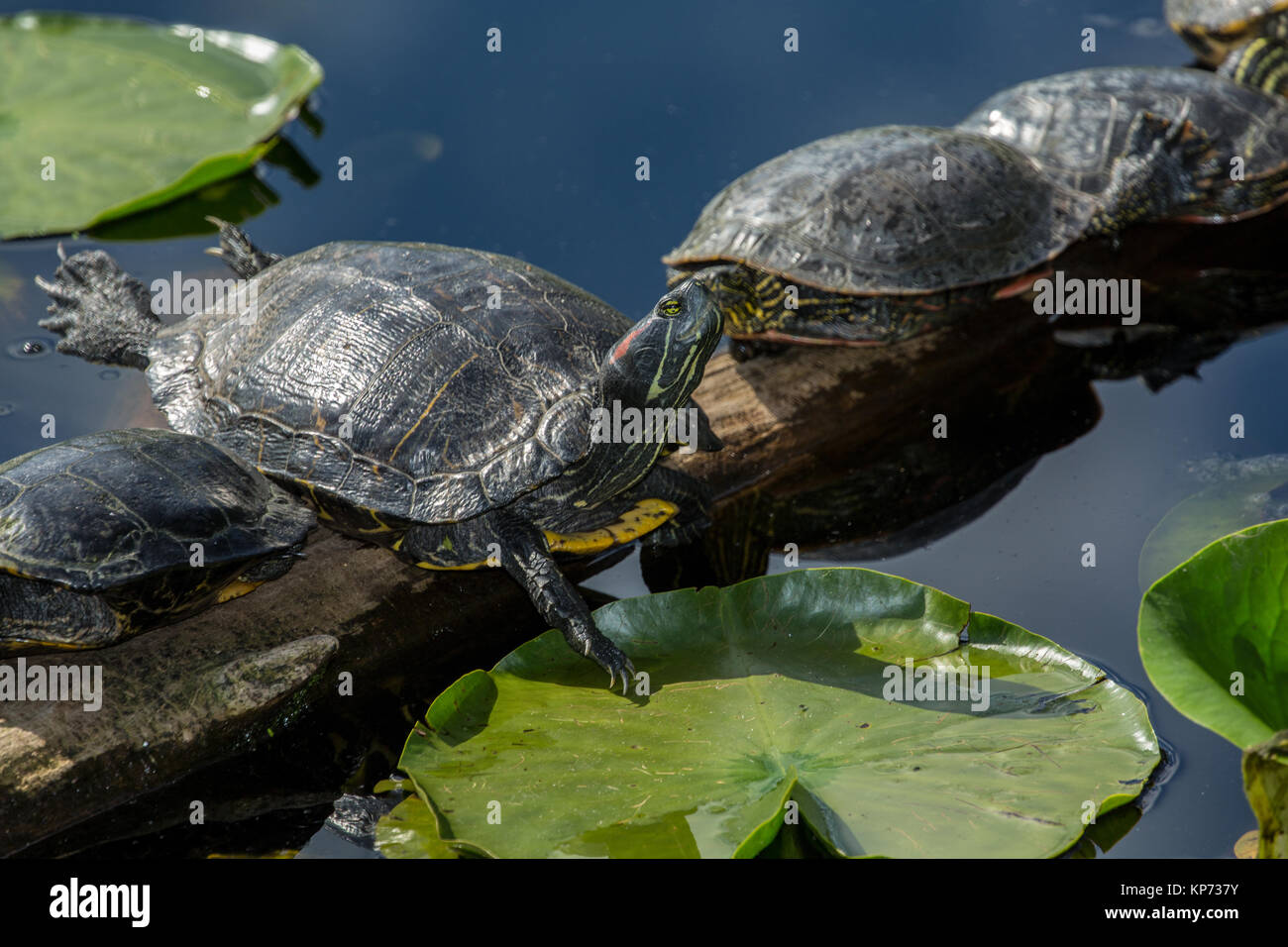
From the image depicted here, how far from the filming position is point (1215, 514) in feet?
9.80

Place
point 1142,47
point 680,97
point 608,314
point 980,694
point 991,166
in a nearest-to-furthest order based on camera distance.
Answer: point 980,694, point 608,314, point 991,166, point 680,97, point 1142,47

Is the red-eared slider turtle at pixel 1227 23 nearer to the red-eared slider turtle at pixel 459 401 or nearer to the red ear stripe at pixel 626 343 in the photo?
the red-eared slider turtle at pixel 459 401

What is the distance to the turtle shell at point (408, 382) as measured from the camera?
277 cm

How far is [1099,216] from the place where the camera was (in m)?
4.15

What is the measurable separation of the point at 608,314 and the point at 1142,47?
361cm

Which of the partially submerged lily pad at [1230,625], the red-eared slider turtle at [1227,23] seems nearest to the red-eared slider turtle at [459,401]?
the partially submerged lily pad at [1230,625]

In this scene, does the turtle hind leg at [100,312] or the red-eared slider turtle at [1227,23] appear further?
the red-eared slider turtle at [1227,23]

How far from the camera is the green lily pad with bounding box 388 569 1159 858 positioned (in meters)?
2.12

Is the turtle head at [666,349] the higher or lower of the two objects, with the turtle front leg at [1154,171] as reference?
lower

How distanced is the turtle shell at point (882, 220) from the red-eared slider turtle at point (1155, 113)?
46cm

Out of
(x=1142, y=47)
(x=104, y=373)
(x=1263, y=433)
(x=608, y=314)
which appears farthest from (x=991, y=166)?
(x=104, y=373)

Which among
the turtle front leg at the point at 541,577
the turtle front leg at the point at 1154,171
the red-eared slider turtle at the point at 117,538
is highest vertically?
the turtle front leg at the point at 1154,171

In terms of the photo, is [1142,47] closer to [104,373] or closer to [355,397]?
[355,397]
